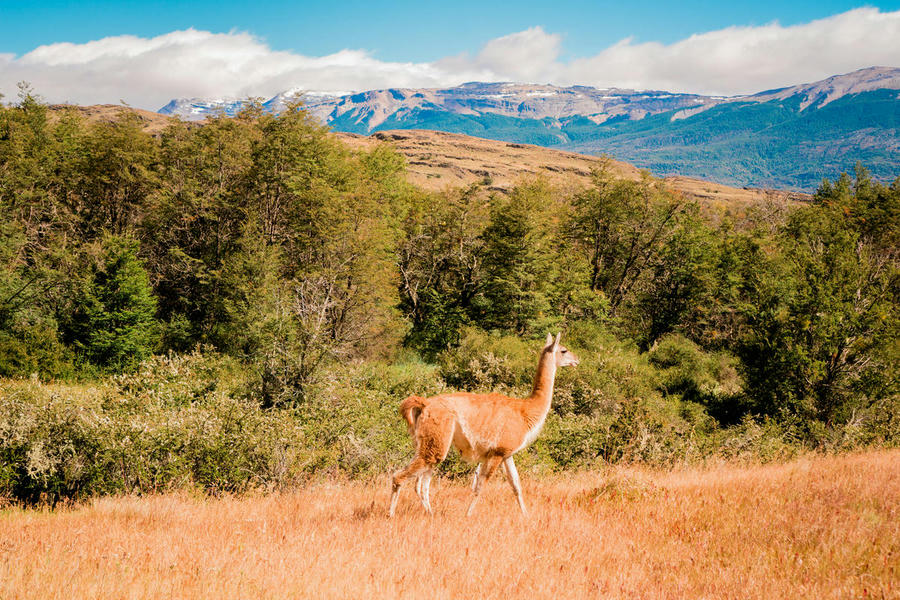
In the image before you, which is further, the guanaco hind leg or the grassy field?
the guanaco hind leg

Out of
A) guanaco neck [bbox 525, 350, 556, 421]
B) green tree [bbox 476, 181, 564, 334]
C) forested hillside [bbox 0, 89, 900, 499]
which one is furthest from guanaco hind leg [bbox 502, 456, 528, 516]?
green tree [bbox 476, 181, 564, 334]

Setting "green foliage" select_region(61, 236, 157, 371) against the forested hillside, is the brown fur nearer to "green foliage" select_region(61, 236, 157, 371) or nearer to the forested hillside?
the forested hillside

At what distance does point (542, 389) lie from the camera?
7.70m

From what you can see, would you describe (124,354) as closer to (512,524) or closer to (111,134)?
(111,134)

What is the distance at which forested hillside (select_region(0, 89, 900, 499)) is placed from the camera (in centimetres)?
1877

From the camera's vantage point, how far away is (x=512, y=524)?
22.6 ft

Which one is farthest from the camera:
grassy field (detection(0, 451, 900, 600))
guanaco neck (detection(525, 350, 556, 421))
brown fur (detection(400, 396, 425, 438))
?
guanaco neck (detection(525, 350, 556, 421))

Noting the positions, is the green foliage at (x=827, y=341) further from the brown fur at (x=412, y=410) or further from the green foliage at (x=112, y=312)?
the green foliage at (x=112, y=312)

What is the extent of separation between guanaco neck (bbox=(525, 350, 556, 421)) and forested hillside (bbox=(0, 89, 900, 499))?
975 centimetres

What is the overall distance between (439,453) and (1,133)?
175ft

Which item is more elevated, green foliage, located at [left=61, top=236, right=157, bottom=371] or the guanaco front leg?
the guanaco front leg

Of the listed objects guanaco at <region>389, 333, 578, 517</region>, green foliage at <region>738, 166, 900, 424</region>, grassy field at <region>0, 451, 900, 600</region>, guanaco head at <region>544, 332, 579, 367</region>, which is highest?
guanaco head at <region>544, 332, 579, 367</region>

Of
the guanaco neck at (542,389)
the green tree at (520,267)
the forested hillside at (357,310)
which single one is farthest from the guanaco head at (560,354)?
the green tree at (520,267)

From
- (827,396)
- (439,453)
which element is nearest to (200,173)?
(439,453)
